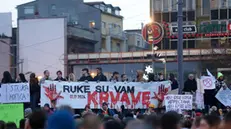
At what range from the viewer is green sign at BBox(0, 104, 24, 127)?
13355 millimetres

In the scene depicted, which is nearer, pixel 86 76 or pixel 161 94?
pixel 161 94

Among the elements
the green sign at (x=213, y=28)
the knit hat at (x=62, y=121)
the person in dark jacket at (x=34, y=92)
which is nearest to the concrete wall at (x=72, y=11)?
the green sign at (x=213, y=28)

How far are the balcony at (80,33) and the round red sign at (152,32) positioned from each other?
1251cm

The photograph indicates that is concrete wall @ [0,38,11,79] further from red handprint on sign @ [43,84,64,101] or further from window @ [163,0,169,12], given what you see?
red handprint on sign @ [43,84,64,101]

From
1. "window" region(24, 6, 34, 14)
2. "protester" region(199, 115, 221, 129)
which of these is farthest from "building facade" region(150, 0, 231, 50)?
"protester" region(199, 115, 221, 129)

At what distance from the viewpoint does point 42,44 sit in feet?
205

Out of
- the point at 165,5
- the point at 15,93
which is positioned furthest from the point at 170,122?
the point at 165,5

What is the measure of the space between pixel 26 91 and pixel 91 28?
51.1 meters

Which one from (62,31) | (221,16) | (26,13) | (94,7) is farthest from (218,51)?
(26,13)

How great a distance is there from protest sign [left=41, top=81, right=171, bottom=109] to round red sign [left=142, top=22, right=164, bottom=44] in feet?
107

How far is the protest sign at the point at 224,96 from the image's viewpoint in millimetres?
18859

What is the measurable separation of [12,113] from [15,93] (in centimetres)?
384

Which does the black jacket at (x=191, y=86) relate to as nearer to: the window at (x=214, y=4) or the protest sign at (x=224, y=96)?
the protest sign at (x=224, y=96)

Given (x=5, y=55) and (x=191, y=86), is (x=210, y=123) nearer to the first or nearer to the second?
(x=191, y=86)
